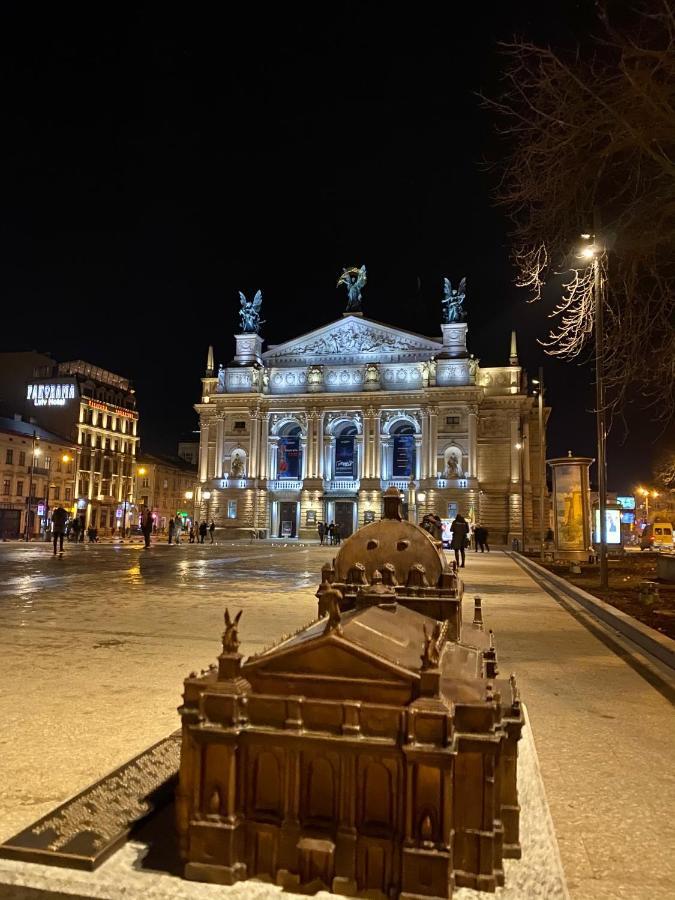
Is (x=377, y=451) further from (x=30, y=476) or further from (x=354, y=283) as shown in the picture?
(x=30, y=476)

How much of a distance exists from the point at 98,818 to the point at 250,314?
2689 inches

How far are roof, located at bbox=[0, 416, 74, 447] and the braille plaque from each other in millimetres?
59575

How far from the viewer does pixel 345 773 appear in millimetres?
2217

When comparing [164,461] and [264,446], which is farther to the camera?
[164,461]

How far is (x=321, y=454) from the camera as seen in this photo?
6347 cm

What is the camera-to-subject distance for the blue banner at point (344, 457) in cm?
6400

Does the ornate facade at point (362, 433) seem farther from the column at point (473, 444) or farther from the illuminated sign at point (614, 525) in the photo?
the illuminated sign at point (614, 525)

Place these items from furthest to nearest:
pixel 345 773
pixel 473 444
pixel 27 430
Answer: pixel 27 430, pixel 473 444, pixel 345 773

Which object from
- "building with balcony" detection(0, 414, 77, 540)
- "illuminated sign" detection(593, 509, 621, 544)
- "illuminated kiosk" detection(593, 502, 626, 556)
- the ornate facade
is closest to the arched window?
the ornate facade

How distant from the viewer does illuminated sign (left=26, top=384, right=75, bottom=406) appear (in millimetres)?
71000

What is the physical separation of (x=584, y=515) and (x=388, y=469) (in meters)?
37.0

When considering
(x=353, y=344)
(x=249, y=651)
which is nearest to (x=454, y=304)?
(x=353, y=344)

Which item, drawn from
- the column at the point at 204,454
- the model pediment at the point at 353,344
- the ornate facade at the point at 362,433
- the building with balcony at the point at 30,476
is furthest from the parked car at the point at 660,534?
the building with balcony at the point at 30,476

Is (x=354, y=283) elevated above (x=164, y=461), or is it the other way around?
(x=354, y=283)
